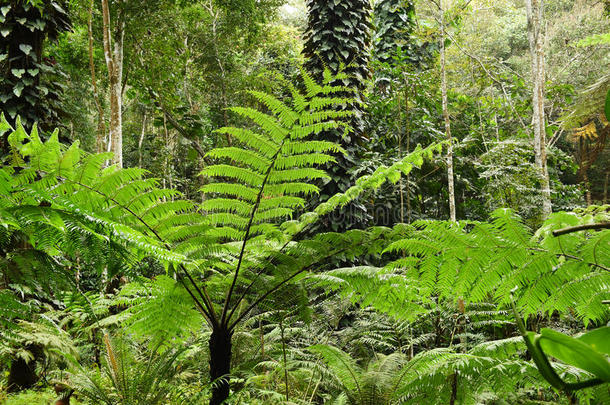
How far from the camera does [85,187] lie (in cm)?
138

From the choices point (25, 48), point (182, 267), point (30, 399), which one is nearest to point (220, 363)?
point (182, 267)

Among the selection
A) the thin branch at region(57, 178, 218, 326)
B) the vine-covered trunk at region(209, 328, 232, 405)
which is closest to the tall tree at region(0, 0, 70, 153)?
the thin branch at region(57, 178, 218, 326)

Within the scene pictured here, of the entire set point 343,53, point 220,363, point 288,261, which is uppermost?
→ point 343,53

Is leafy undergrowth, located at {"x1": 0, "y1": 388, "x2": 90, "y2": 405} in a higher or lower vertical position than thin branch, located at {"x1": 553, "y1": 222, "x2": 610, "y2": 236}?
lower

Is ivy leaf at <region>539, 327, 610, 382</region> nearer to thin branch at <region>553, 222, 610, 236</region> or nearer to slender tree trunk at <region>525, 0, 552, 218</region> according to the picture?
thin branch at <region>553, 222, 610, 236</region>

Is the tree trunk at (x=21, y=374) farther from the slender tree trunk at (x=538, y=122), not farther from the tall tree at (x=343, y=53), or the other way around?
the slender tree trunk at (x=538, y=122)

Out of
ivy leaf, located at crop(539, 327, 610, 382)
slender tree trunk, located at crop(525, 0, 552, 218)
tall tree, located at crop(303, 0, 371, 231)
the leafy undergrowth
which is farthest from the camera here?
tall tree, located at crop(303, 0, 371, 231)

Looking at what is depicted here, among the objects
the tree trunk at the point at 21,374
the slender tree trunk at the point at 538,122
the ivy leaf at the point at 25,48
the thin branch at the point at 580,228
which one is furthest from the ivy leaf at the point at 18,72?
the slender tree trunk at the point at 538,122

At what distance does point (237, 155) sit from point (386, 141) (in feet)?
14.1

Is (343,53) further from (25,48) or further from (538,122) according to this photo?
(25,48)

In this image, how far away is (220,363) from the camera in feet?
5.67

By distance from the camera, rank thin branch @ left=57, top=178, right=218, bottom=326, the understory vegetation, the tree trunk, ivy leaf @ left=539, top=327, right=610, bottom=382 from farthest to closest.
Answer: the tree trunk, thin branch @ left=57, top=178, right=218, bottom=326, the understory vegetation, ivy leaf @ left=539, top=327, right=610, bottom=382

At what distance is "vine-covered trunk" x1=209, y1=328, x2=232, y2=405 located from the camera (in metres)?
1.68

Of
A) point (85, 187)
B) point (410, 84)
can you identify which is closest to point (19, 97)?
point (85, 187)
